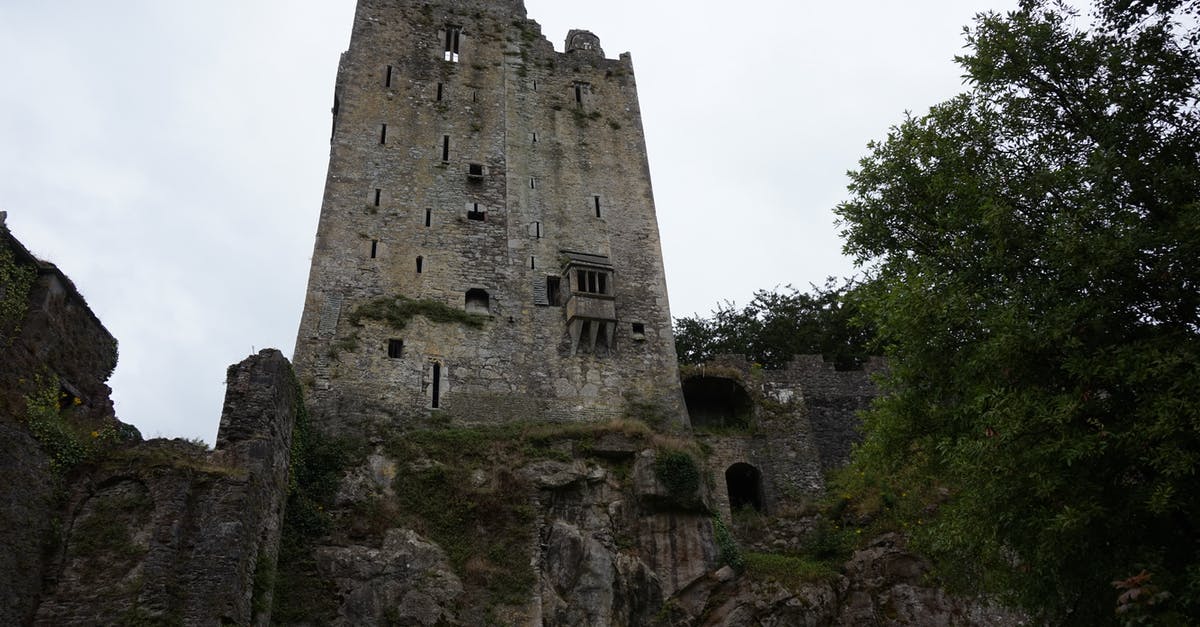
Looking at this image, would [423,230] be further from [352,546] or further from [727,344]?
[727,344]

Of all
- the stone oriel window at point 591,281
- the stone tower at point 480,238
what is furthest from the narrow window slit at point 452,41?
the stone oriel window at point 591,281

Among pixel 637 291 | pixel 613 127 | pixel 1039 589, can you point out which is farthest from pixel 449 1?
pixel 1039 589

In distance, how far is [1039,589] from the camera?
38.5ft

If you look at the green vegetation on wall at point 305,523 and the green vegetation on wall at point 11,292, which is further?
the green vegetation on wall at point 305,523

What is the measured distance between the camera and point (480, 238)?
27.8 metres

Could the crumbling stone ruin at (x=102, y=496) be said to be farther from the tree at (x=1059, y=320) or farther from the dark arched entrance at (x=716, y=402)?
the dark arched entrance at (x=716, y=402)

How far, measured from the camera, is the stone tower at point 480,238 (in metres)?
24.5

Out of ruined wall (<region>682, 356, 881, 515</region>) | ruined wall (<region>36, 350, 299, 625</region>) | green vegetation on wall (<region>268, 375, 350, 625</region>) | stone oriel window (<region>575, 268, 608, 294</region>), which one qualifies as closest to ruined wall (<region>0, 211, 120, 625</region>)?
ruined wall (<region>36, 350, 299, 625</region>)

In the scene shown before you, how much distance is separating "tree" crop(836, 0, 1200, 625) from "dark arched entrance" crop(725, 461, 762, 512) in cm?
1152

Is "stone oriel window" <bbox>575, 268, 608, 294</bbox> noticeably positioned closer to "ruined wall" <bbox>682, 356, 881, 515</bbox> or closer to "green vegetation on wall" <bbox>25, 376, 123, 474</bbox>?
"ruined wall" <bbox>682, 356, 881, 515</bbox>

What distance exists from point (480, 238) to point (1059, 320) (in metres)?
19.1

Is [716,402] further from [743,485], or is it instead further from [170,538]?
[170,538]

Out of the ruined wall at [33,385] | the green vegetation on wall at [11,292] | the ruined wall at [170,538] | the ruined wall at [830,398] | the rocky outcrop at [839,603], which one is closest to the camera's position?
the ruined wall at [33,385]

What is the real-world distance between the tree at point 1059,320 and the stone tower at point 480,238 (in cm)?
1259
